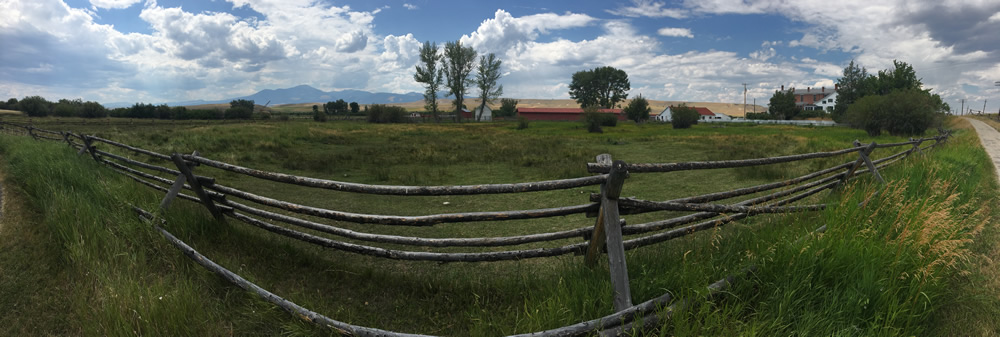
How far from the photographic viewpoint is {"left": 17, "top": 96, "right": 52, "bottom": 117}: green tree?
167ft

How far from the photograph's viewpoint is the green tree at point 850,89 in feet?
215

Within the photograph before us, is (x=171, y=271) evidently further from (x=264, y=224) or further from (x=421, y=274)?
(x=421, y=274)

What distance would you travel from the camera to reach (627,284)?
295cm

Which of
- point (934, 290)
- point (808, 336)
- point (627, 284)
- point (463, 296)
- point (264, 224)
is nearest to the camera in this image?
point (808, 336)

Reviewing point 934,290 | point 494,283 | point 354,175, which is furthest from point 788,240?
point 354,175

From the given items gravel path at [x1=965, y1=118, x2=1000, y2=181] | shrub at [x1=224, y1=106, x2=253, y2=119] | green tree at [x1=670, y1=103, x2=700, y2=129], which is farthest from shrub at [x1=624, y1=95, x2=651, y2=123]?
shrub at [x1=224, y1=106, x2=253, y2=119]

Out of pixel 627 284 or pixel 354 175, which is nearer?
pixel 627 284

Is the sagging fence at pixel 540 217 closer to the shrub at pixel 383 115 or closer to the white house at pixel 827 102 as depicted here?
the shrub at pixel 383 115

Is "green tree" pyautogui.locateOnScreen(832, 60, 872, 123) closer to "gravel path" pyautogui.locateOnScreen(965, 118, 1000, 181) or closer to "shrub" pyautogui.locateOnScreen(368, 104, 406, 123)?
"gravel path" pyautogui.locateOnScreen(965, 118, 1000, 181)

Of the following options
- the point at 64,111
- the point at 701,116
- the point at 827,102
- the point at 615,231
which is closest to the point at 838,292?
the point at 615,231

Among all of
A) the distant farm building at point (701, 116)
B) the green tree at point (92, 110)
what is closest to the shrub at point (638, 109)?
the distant farm building at point (701, 116)

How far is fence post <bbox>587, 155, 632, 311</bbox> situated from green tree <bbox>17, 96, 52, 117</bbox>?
72.5 metres

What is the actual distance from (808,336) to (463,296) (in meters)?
2.53

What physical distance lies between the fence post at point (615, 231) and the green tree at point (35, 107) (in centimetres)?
7250
